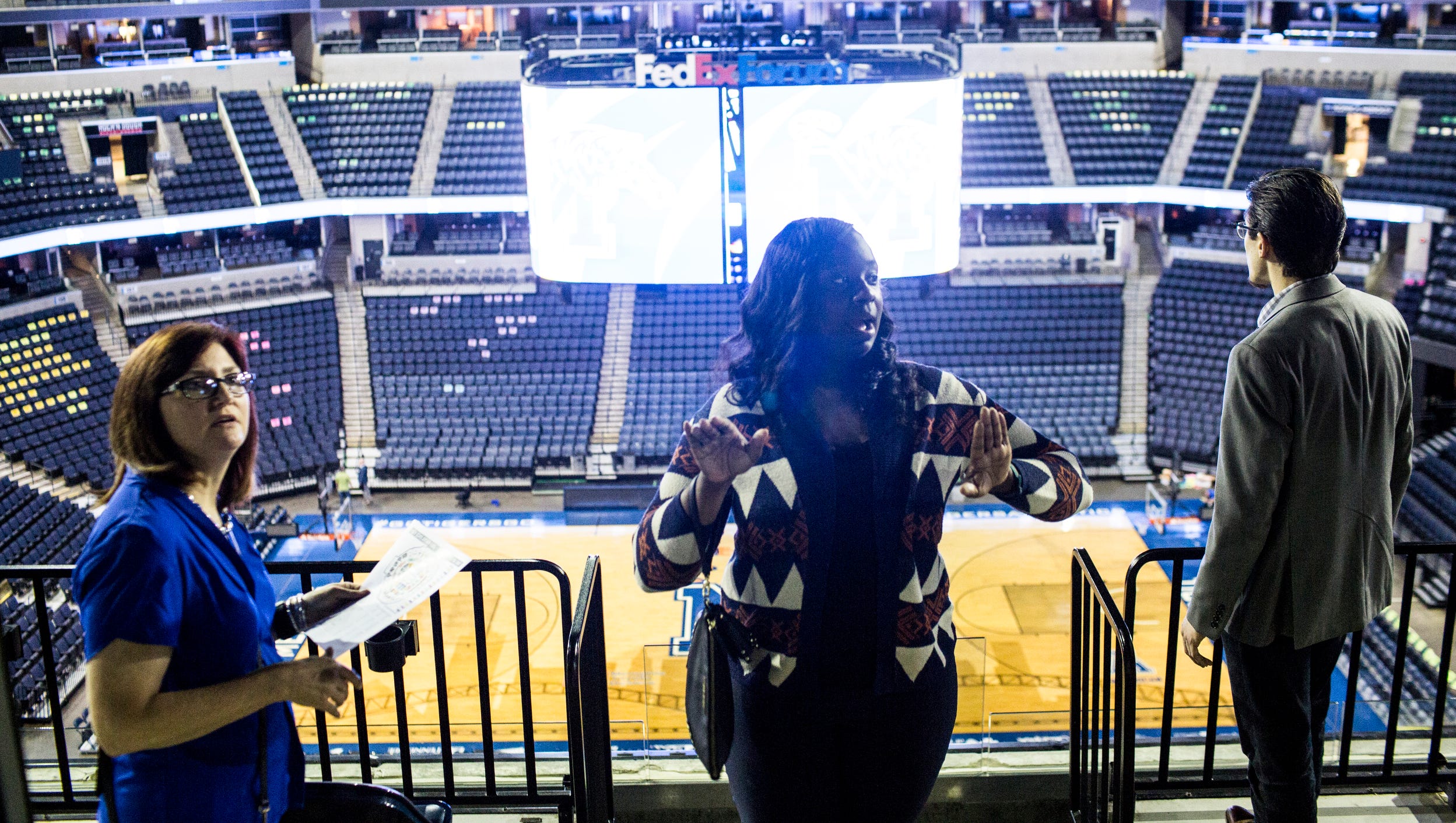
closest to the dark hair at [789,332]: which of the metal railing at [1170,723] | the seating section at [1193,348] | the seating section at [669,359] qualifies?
the metal railing at [1170,723]

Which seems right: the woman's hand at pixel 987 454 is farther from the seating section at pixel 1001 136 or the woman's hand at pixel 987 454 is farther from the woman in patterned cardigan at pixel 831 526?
the seating section at pixel 1001 136

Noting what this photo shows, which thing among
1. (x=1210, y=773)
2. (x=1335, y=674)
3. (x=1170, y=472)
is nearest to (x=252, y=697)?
(x=1210, y=773)

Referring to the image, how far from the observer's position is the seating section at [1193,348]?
1499 cm

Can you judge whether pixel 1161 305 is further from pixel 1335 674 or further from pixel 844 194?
pixel 844 194

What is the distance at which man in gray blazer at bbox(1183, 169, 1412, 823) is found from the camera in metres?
2.20

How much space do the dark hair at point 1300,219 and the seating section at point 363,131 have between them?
17.6 metres

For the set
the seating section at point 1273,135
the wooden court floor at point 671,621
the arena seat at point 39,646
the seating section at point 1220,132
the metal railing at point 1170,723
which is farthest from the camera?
the seating section at point 1220,132

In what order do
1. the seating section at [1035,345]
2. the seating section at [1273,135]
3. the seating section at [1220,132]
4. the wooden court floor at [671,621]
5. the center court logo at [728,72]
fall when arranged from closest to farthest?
the wooden court floor at [671,621]
the center court logo at [728,72]
the seating section at [1035,345]
the seating section at [1273,135]
the seating section at [1220,132]

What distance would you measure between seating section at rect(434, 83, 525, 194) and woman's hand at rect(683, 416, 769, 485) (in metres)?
17.2

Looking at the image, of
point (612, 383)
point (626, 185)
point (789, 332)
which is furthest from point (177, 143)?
point (789, 332)

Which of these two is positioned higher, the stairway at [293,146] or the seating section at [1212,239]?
the stairway at [293,146]

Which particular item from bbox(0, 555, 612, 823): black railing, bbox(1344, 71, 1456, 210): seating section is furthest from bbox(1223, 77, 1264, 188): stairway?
bbox(0, 555, 612, 823): black railing

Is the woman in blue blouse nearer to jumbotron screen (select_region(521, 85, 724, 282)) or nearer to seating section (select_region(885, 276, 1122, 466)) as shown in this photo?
jumbotron screen (select_region(521, 85, 724, 282))

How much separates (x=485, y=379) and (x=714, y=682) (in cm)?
1488
